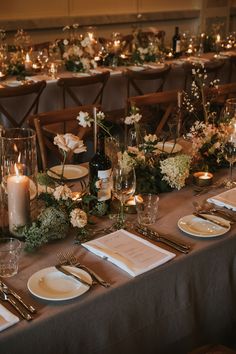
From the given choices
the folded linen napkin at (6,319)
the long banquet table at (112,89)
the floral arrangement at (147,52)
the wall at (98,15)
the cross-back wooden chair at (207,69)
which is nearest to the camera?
the folded linen napkin at (6,319)

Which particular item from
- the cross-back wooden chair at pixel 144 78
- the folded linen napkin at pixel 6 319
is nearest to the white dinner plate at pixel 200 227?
the folded linen napkin at pixel 6 319

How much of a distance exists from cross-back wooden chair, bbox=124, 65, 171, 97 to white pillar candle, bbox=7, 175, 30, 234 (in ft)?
9.06

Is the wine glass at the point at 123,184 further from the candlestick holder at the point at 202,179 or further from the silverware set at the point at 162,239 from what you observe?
the candlestick holder at the point at 202,179

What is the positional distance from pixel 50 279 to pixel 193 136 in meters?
1.15

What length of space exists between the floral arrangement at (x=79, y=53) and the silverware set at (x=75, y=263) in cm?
321

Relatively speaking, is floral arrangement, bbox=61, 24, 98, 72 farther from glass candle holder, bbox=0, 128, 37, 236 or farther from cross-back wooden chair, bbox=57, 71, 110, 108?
glass candle holder, bbox=0, 128, 37, 236

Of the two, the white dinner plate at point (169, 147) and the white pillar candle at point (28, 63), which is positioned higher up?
the white pillar candle at point (28, 63)

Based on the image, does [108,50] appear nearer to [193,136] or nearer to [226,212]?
[193,136]

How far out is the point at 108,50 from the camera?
518 cm

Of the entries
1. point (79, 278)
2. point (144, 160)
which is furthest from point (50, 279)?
point (144, 160)

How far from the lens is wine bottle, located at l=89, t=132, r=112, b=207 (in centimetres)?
194

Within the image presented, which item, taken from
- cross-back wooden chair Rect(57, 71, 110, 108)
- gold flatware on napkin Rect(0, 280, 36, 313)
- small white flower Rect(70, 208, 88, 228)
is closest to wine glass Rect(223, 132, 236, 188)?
small white flower Rect(70, 208, 88, 228)

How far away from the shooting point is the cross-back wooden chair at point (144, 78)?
4.37 m

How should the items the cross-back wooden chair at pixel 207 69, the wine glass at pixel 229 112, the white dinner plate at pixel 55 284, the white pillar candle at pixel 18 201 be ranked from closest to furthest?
the white dinner plate at pixel 55 284 < the white pillar candle at pixel 18 201 < the wine glass at pixel 229 112 < the cross-back wooden chair at pixel 207 69
